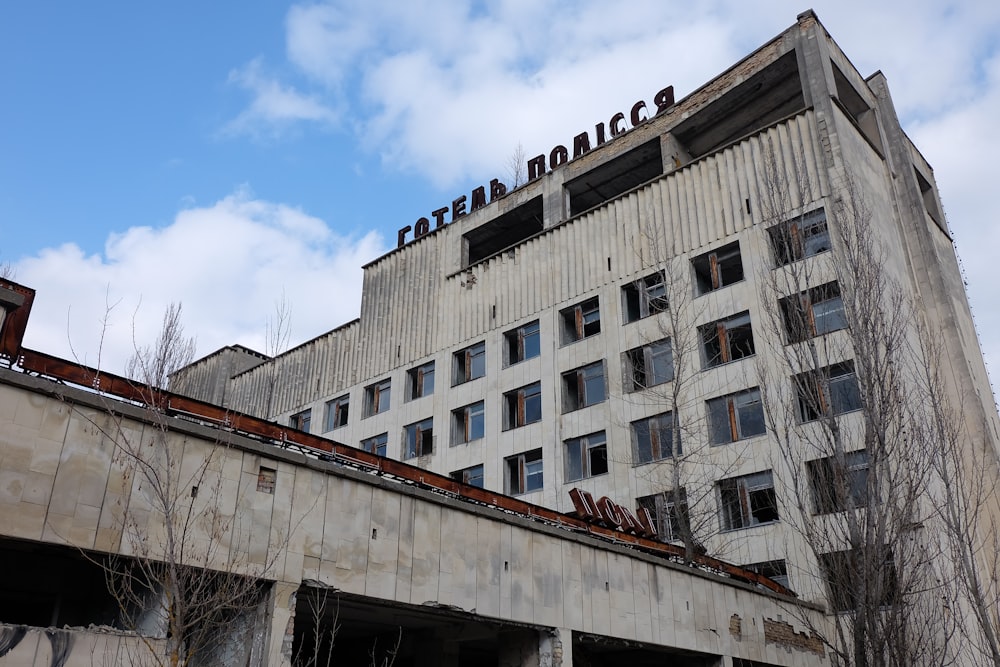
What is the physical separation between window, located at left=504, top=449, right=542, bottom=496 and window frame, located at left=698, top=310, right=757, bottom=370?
25.8 feet

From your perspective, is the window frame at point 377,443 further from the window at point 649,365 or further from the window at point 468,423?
the window at point 649,365

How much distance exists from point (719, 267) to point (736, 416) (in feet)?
18.9

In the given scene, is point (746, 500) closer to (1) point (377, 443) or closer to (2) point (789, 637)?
(2) point (789, 637)

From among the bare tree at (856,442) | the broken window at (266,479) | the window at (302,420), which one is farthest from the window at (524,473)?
the broken window at (266,479)

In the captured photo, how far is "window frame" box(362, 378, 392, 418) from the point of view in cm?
3872

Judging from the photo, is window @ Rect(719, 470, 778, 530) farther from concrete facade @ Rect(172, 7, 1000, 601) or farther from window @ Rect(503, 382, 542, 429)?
window @ Rect(503, 382, 542, 429)

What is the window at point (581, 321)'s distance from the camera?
1273 inches

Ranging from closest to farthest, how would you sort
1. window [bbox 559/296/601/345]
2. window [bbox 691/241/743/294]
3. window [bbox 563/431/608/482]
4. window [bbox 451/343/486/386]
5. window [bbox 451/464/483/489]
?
window [bbox 691/241/743/294]
window [bbox 563/431/608/482]
window [bbox 559/296/601/345]
window [bbox 451/464/483/489]
window [bbox 451/343/486/386]

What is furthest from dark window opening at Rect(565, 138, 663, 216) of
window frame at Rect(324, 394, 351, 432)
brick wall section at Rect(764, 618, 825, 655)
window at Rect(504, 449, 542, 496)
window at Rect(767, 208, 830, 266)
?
brick wall section at Rect(764, 618, 825, 655)

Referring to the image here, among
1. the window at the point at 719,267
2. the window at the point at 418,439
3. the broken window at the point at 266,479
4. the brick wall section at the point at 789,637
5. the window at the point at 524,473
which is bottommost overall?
the brick wall section at the point at 789,637

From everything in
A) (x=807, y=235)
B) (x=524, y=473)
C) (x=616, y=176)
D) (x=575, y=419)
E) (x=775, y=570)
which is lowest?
(x=775, y=570)

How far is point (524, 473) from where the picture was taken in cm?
Result: 3216

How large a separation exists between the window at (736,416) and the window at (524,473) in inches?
293

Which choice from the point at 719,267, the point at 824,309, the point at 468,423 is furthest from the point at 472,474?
the point at 824,309
